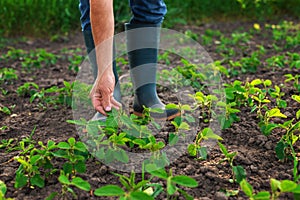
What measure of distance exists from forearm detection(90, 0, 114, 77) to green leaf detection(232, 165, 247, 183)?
0.64 m

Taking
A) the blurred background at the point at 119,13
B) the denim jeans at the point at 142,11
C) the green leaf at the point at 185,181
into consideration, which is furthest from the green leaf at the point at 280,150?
the blurred background at the point at 119,13

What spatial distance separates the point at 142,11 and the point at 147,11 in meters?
0.02

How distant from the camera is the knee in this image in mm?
2297

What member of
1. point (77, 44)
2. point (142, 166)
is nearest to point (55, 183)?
point (142, 166)

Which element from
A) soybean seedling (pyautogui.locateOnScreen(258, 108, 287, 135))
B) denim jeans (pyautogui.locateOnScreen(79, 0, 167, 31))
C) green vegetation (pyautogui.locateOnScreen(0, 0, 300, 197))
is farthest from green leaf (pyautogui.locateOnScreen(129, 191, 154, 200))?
denim jeans (pyautogui.locateOnScreen(79, 0, 167, 31))

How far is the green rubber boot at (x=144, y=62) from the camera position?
241 centimetres

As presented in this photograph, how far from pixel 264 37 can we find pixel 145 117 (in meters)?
2.68

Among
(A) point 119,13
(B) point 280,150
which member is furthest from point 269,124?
(A) point 119,13

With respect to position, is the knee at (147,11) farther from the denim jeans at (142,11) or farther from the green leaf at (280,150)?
the green leaf at (280,150)

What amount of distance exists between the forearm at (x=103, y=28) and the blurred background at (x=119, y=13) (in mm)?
2745

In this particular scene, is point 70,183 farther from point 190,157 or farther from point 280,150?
point 280,150

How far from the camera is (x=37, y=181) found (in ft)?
5.55

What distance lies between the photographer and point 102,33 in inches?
71.9

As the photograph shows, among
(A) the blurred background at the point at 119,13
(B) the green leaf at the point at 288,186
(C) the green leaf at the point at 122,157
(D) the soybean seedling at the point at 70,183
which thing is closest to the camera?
(B) the green leaf at the point at 288,186
